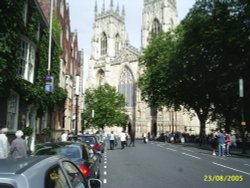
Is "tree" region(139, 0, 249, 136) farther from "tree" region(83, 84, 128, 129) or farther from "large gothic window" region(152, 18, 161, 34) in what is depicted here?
"large gothic window" region(152, 18, 161, 34)

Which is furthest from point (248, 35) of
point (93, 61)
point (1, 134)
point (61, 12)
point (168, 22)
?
point (93, 61)

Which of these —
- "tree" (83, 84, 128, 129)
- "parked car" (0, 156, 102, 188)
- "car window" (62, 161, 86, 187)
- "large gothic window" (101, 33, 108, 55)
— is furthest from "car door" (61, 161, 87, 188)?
"large gothic window" (101, 33, 108, 55)

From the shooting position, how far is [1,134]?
10500 millimetres

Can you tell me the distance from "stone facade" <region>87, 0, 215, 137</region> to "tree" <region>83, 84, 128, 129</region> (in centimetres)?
558

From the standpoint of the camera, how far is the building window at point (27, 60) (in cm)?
1705

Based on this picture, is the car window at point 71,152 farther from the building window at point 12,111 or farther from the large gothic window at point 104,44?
the large gothic window at point 104,44

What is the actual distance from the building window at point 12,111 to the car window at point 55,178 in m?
12.8

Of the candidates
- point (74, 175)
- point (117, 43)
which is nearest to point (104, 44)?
point (117, 43)

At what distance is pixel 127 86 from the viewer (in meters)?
78.1

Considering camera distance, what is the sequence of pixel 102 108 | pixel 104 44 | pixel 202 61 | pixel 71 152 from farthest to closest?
pixel 104 44 < pixel 102 108 < pixel 202 61 < pixel 71 152

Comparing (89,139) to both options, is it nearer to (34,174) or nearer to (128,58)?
(34,174)

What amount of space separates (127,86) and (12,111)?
62390 millimetres

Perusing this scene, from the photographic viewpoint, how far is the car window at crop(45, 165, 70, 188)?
2.92 meters

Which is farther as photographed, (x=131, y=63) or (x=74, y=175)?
(x=131, y=63)
